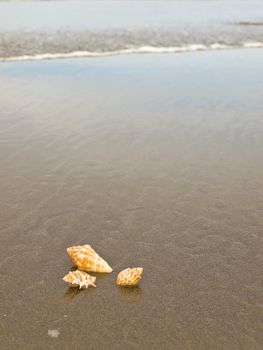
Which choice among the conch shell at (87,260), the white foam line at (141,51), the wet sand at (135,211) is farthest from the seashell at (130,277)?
the white foam line at (141,51)

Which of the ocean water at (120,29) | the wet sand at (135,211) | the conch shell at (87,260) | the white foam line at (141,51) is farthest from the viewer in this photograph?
the ocean water at (120,29)

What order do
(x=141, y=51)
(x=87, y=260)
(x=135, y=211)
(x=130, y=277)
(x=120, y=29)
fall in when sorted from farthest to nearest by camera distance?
(x=120, y=29) → (x=141, y=51) → (x=135, y=211) → (x=87, y=260) → (x=130, y=277)

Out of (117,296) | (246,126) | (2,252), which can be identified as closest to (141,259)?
(117,296)

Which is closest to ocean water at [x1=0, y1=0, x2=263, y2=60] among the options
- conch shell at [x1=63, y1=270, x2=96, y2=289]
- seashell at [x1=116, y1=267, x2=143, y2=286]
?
conch shell at [x1=63, y1=270, x2=96, y2=289]

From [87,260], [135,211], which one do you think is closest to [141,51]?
[135,211]

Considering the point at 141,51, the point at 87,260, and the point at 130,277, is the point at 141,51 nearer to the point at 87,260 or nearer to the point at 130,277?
the point at 87,260

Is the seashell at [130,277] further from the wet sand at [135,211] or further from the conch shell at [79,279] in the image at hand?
the conch shell at [79,279]

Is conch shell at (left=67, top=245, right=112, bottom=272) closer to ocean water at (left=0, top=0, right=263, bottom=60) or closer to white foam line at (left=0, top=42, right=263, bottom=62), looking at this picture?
white foam line at (left=0, top=42, right=263, bottom=62)
